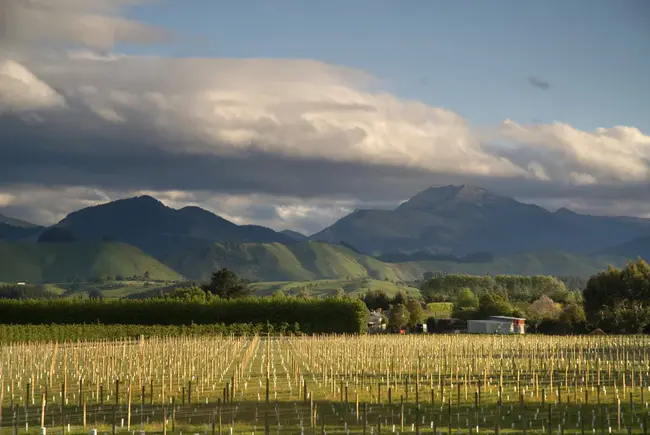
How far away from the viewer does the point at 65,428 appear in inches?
977

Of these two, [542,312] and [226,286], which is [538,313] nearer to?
[542,312]

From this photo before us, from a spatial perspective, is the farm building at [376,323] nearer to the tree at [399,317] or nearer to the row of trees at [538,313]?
the tree at [399,317]

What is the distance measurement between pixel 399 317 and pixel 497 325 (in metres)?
10.5

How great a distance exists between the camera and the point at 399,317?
106 m

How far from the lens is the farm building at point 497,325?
10088 centimetres

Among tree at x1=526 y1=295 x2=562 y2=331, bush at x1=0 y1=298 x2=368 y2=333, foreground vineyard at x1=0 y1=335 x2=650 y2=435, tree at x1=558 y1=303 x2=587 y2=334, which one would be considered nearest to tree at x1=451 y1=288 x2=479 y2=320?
tree at x1=526 y1=295 x2=562 y2=331

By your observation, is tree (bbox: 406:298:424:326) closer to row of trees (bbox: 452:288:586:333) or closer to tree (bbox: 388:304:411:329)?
tree (bbox: 388:304:411:329)

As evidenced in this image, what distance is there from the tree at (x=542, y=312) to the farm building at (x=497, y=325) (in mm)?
1860

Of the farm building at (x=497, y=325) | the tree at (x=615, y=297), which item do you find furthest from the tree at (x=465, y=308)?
the tree at (x=615, y=297)

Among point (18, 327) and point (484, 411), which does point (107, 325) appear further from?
point (484, 411)

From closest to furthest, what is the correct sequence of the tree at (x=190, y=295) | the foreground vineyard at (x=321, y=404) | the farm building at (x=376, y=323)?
the foreground vineyard at (x=321, y=404) < the tree at (x=190, y=295) < the farm building at (x=376, y=323)

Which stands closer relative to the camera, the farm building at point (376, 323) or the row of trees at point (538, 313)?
the row of trees at point (538, 313)

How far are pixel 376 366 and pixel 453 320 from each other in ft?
212

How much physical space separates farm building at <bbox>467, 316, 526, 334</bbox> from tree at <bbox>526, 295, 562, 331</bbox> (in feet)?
6.10
